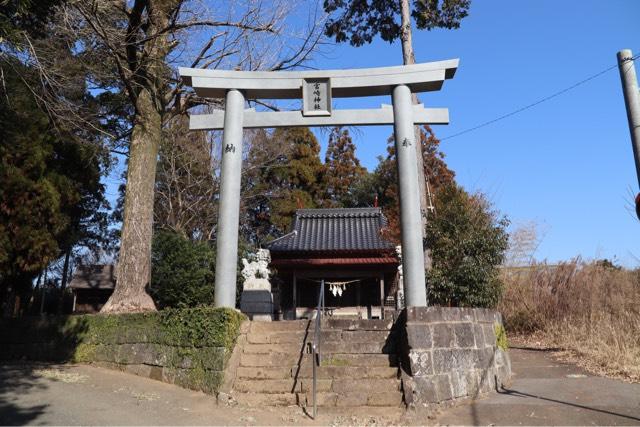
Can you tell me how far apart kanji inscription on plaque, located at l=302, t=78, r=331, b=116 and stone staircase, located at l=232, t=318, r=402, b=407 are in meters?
3.42

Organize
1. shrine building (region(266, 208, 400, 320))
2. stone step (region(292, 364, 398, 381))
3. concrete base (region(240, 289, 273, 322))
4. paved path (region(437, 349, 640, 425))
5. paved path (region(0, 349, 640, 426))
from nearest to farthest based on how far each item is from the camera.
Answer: paved path (region(0, 349, 640, 426))
paved path (region(437, 349, 640, 425))
stone step (region(292, 364, 398, 381))
concrete base (region(240, 289, 273, 322))
shrine building (region(266, 208, 400, 320))

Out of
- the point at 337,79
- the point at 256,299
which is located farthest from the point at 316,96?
the point at 256,299

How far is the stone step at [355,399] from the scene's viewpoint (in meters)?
5.75

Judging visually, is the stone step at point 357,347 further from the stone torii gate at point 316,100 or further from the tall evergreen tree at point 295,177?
the tall evergreen tree at point 295,177

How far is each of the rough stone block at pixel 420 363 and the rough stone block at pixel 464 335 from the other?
733 mm

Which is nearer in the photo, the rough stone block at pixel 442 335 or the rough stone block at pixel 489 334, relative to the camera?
the rough stone block at pixel 442 335

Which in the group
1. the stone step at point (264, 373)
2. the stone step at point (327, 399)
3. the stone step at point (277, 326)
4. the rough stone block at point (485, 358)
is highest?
the stone step at point (277, 326)

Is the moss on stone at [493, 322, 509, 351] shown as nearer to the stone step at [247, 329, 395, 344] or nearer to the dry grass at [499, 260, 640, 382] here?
the dry grass at [499, 260, 640, 382]

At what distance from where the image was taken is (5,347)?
8.44 metres

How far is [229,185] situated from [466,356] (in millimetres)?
4384

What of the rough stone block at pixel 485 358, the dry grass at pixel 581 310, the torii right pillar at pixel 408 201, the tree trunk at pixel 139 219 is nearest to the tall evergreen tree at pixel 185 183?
the tree trunk at pixel 139 219

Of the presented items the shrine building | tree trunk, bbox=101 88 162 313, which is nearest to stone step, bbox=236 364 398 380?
tree trunk, bbox=101 88 162 313

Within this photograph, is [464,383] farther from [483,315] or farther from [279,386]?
[279,386]

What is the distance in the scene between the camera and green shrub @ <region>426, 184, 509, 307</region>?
33.5ft
